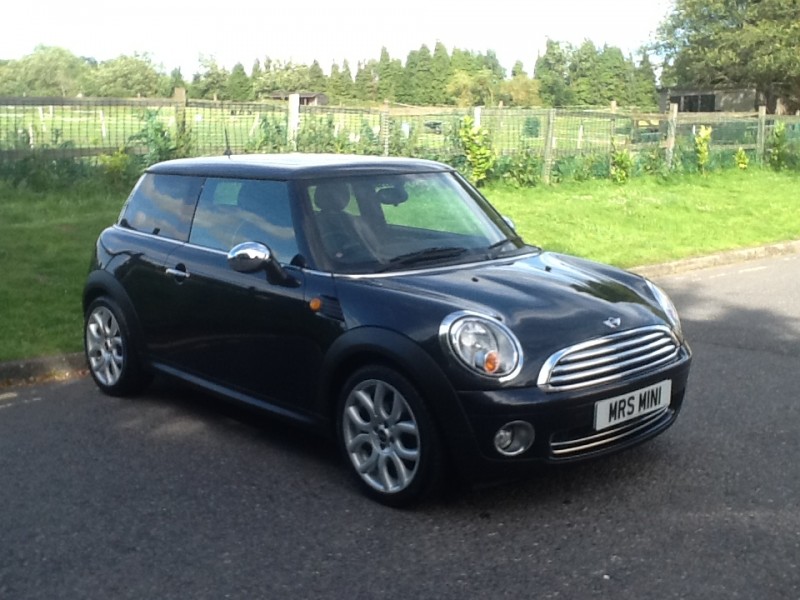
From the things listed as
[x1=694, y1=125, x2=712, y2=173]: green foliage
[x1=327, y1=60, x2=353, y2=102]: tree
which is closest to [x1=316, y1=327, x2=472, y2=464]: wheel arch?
[x1=694, y1=125, x2=712, y2=173]: green foliage

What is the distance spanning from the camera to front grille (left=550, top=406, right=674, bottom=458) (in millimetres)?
4691

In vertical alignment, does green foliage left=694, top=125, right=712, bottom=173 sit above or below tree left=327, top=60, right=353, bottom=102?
below

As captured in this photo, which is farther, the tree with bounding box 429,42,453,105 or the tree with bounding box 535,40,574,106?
the tree with bounding box 429,42,453,105

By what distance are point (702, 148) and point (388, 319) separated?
2036 centimetres

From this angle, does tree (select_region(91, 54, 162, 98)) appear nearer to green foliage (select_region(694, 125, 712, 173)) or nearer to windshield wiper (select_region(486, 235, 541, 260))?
green foliage (select_region(694, 125, 712, 173))

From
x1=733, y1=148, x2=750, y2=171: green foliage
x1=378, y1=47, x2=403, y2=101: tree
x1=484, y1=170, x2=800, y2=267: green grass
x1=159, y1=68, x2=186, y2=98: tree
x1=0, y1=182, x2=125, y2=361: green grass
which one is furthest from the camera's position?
x1=378, y1=47, x2=403, y2=101: tree

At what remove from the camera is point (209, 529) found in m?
4.68

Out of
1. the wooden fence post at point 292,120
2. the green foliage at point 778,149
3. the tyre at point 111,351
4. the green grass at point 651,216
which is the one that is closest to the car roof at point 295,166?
the tyre at point 111,351

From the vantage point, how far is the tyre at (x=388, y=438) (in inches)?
185

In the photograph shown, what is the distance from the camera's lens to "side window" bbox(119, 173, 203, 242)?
6.44 m

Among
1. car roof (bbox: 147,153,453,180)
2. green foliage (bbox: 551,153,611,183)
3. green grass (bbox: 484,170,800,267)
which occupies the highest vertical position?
car roof (bbox: 147,153,453,180)

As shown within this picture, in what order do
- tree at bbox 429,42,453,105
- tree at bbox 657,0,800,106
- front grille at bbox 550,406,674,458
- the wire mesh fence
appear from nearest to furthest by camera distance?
front grille at bbox 550,406,674,458 → the wire mesh fence → tree at bbox 657,0,800,106 → tree at bbox 429,42,453,105

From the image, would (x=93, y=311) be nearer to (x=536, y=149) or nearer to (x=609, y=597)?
(x=609, y=597)

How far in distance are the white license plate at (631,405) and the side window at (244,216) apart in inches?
70.6
